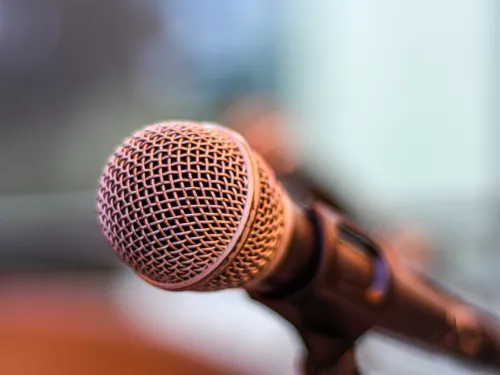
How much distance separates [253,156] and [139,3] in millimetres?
3003

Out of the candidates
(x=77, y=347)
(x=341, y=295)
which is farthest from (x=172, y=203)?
(x=77, y=347)

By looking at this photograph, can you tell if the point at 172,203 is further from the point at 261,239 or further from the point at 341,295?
the point at 341,295

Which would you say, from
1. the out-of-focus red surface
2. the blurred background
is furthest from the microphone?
the blurred background

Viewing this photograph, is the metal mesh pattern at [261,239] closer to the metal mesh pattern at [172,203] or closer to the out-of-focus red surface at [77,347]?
the metal mesh pattern at [172,203]

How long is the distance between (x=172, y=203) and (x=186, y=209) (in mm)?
10

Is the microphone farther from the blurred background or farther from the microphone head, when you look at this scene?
the blurred background

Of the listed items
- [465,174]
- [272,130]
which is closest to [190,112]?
[465,174]

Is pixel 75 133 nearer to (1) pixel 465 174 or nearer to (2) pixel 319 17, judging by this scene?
(2) pixel 319 17

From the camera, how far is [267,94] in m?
3.02

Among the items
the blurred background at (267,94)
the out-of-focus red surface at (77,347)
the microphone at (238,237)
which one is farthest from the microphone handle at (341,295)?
the blurred background at (267,94)

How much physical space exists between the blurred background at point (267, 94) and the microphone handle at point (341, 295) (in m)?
2.39

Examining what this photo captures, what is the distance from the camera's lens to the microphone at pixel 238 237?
0.44m

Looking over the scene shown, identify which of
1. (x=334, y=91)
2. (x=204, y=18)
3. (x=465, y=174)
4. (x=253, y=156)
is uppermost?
(x=253, y=156)

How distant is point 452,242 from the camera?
324 centimetres
